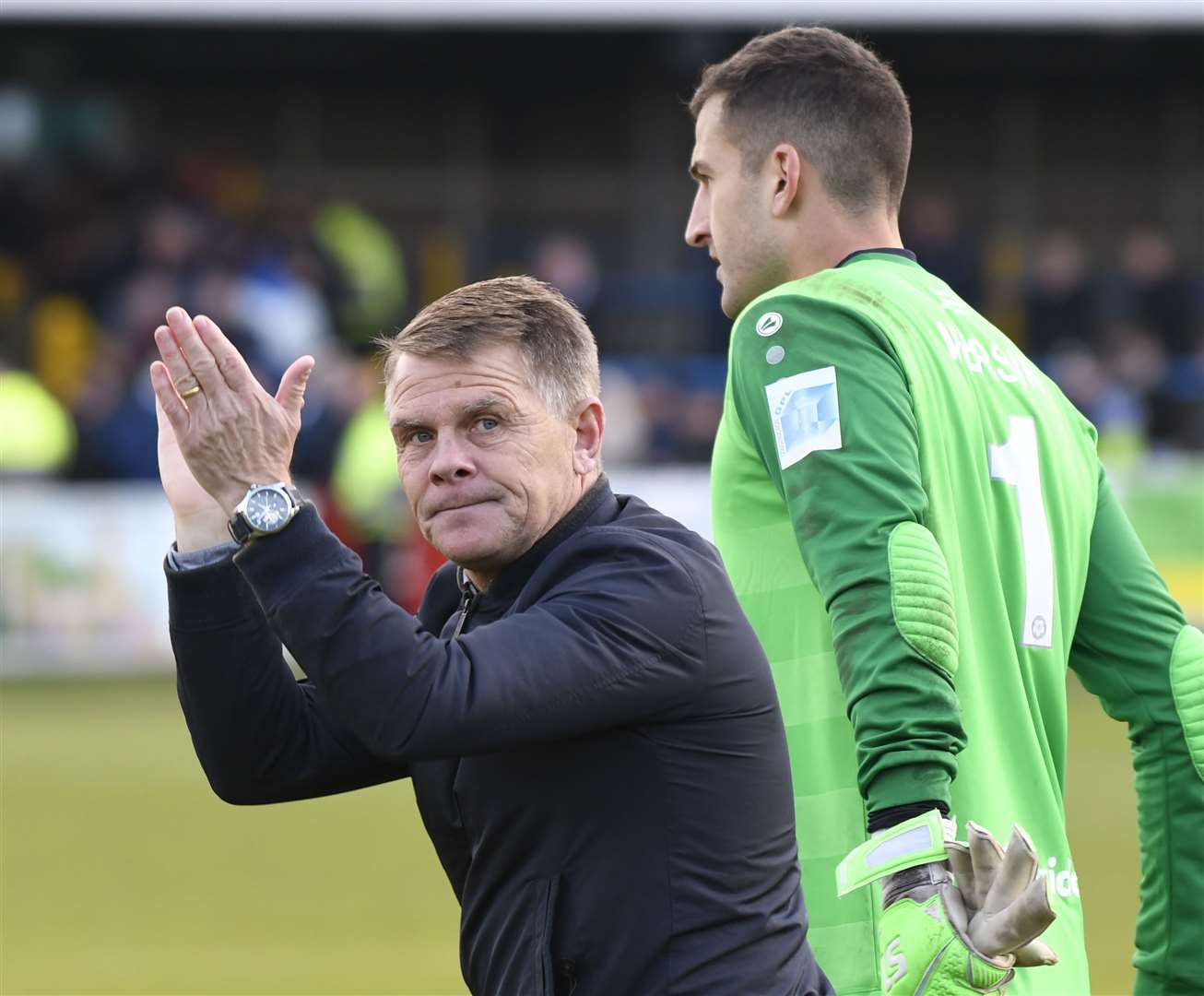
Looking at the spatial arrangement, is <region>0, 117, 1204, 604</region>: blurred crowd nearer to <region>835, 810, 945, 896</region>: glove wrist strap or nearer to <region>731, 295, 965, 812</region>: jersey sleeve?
<region>731, 295, 965, 812</region>: jersey sleeve

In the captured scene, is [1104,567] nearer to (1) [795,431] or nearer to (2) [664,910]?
(1) [795,431]

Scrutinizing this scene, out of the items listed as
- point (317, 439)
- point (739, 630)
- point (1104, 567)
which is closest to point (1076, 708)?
point (317, 439)

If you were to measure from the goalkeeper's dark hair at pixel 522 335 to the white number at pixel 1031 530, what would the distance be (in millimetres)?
738

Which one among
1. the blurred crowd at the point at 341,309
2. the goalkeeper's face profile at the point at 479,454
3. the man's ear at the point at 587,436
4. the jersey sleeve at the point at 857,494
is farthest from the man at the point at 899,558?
the blurred crowd at the point at 341,309

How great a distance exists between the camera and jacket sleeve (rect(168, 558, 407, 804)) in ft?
9.09

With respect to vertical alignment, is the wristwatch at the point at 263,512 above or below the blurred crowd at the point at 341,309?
below

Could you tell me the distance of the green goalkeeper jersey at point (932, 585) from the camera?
9.43 ft

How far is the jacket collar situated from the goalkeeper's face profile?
0.04 ft

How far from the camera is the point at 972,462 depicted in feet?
Result: 10.2

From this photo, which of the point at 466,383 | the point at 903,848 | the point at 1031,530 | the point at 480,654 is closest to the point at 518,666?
the point at 480,654

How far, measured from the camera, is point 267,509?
253 cm

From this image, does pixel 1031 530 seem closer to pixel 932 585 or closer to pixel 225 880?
pixel 932 585

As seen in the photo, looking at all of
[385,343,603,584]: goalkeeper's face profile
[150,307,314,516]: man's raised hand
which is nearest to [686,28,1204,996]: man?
[385,343,603,584]: goalkeeper's face profile

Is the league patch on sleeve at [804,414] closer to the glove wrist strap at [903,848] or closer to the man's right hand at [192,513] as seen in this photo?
the glove wrist strap at [903,848]
